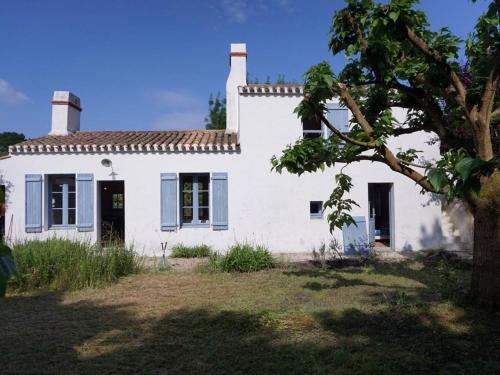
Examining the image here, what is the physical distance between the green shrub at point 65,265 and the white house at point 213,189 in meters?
2.79

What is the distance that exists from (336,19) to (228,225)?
6.76 metres

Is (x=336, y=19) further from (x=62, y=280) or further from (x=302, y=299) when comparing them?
(x=62, y=280)

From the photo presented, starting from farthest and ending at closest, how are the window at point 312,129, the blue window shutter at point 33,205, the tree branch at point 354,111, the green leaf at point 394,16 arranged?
the window at point 312,129
the blue window shutter at point 33,205
the tree branch at point 354,111
the green leaf at point 394,16

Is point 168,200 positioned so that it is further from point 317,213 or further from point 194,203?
point 317,213

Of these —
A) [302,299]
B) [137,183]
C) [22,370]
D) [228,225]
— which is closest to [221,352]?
[22,370]

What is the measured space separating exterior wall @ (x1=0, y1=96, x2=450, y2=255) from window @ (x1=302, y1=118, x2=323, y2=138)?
38 centimetres

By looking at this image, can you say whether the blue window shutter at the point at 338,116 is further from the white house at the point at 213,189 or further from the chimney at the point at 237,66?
the chimney at the point at 237,66

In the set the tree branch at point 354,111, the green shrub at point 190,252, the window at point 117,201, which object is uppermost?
the tree branch at point 354,111

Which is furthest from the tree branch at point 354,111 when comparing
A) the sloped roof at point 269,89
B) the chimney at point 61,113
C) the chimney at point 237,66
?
the chimney at point 61,113

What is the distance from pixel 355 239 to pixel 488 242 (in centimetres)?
606

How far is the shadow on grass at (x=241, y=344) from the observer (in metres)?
3.54

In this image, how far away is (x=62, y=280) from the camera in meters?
6.87

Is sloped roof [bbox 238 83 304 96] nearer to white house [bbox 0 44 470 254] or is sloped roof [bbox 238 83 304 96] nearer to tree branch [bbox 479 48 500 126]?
white house [bbox 0 44 470 254]

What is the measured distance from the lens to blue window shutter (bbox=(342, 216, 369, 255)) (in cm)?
1039
